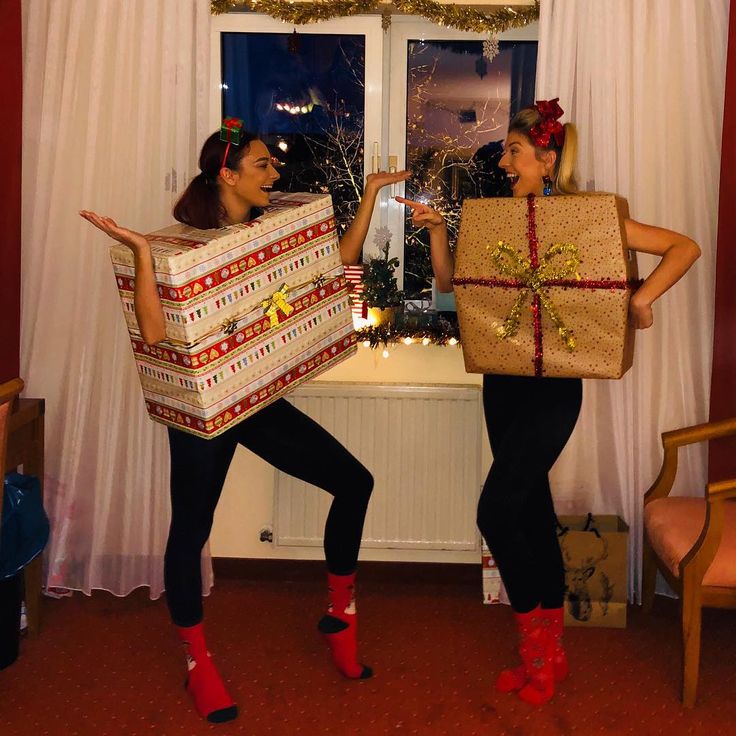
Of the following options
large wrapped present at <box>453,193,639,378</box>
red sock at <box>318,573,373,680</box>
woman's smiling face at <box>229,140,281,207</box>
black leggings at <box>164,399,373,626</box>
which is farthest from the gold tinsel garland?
red sock at <box>318,573,373,680</box>

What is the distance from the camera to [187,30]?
3.04 m

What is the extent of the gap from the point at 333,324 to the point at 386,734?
1.07 metres

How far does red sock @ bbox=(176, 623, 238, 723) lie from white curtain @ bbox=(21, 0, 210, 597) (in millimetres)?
773

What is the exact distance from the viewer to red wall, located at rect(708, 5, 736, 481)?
9.64ft

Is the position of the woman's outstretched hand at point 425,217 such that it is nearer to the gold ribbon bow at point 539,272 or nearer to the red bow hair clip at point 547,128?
the gold ribbon bow at point 539,272

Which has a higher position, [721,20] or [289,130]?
[721,20]

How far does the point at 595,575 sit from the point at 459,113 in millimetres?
1698

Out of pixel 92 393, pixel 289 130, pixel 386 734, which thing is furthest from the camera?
pixel 289 130

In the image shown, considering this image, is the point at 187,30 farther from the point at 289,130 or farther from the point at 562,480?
the point at 562,480

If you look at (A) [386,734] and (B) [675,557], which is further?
(B) [675,557]

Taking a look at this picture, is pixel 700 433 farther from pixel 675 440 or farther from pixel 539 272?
pixel 539 272

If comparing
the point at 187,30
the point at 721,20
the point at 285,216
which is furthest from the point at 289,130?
the point at 721,20

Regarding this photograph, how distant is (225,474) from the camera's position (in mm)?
2396

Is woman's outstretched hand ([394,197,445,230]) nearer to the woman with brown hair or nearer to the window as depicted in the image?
the woman with brown hair
